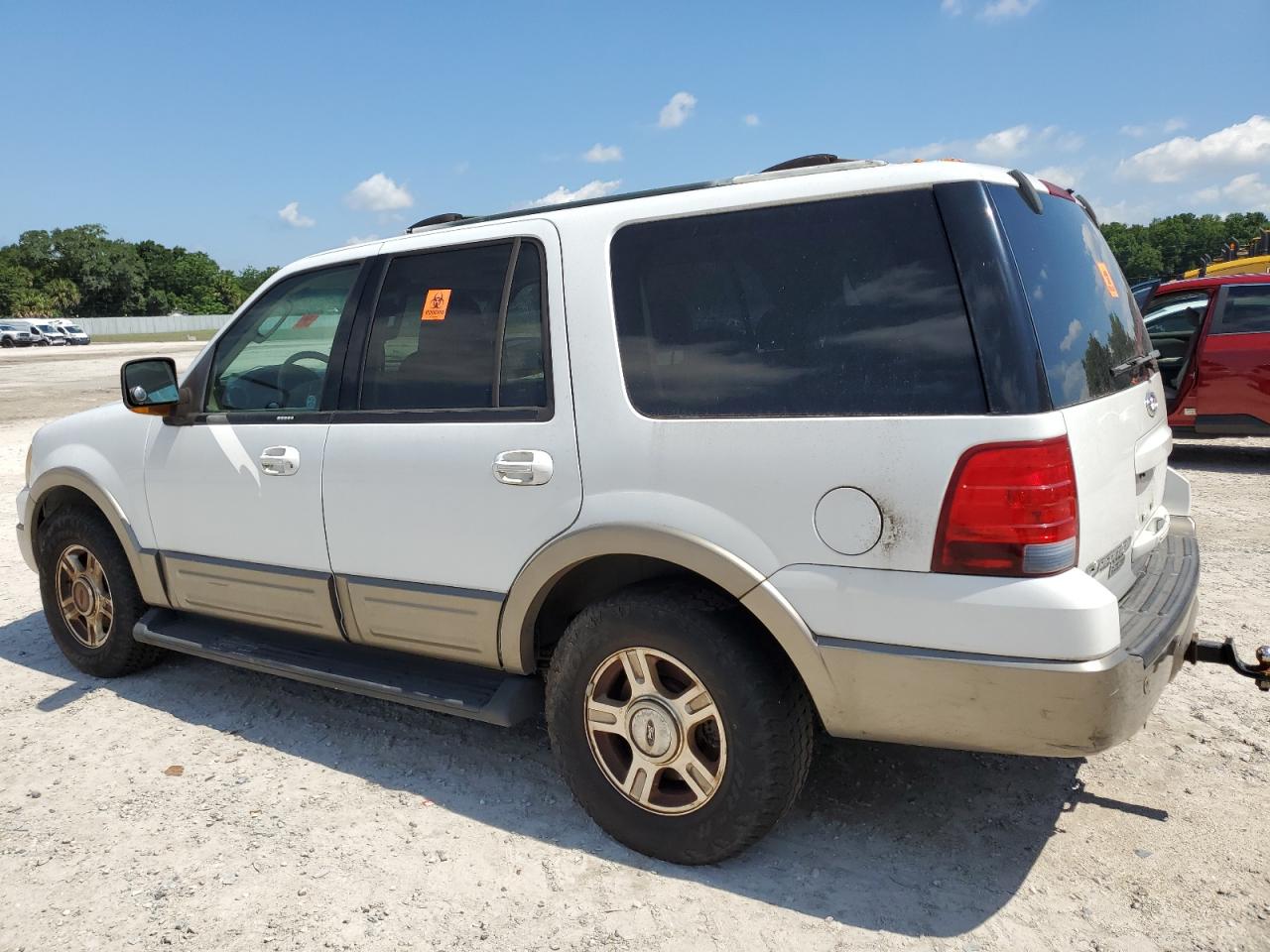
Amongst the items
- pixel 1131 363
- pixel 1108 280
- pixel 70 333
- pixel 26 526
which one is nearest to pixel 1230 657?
pixel 1131 363

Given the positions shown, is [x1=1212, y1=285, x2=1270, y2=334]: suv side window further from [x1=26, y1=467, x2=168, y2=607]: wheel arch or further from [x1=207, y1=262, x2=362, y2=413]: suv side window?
[x1=26, y1=467, x2=168, y2=607]: wheel arch

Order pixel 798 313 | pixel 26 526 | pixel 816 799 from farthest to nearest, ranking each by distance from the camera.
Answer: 1. pixel 26 526
2. pixel 816 799
3. pixel 798 313

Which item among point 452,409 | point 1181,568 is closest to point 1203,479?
point 1181,568

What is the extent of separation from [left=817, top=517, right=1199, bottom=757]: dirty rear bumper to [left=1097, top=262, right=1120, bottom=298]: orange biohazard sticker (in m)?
1.04

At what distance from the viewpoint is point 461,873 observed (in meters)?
3.05

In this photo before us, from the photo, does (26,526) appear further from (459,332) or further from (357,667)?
(459,332)

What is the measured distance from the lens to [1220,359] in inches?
366

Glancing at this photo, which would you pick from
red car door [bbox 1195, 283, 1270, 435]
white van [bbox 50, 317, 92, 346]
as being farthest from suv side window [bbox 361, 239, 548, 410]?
white van [bbox 50, 317, 92, 346]

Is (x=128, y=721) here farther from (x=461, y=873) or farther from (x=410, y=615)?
(x=461, y=873)

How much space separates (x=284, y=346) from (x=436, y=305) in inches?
37.4

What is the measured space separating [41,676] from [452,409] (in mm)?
3065

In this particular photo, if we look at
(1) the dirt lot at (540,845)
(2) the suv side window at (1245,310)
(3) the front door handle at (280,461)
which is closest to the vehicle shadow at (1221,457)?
(2) the suv side window at (1245,310)

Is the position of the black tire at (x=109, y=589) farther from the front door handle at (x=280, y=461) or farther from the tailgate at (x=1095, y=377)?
the tailgate at (x=1095, y=377)

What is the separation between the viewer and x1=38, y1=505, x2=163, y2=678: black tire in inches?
182
